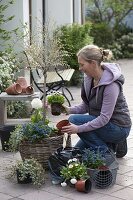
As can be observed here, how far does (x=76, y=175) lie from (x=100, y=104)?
97 centimetres

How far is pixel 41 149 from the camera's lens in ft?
19.5

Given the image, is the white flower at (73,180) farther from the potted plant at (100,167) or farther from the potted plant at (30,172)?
the potted plant at (30,172)

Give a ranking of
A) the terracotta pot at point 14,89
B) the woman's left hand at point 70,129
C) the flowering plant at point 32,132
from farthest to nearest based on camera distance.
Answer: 1. the terracotta pot at point 14,89
2. the flowering plant at point 32,132
3. the woman's left hand at point 70,129

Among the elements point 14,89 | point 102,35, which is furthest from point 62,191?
point 102,35

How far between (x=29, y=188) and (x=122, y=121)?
1328mm

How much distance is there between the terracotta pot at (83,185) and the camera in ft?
17.5

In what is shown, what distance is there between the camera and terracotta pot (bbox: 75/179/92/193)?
5328mm

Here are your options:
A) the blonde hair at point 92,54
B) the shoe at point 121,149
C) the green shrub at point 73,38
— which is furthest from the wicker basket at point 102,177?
the green shrub at point 73,38

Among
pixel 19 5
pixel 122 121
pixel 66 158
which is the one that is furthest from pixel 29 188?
pixel 19 5

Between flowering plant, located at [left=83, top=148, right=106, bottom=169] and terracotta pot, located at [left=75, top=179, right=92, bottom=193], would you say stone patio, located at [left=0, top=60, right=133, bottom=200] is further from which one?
flowering plant, located at [left=83, top=148, right=106, bottom=169]

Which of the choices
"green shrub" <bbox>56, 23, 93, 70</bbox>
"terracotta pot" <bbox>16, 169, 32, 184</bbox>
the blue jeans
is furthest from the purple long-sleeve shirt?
"green shrub" <bbox>56, 23, 93, 70</bbox>

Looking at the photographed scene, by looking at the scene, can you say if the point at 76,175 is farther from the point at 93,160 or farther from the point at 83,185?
the point at 93,160

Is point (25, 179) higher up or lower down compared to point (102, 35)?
higher up

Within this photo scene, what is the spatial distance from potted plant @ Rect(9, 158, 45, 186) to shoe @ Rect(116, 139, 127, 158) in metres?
1.21
